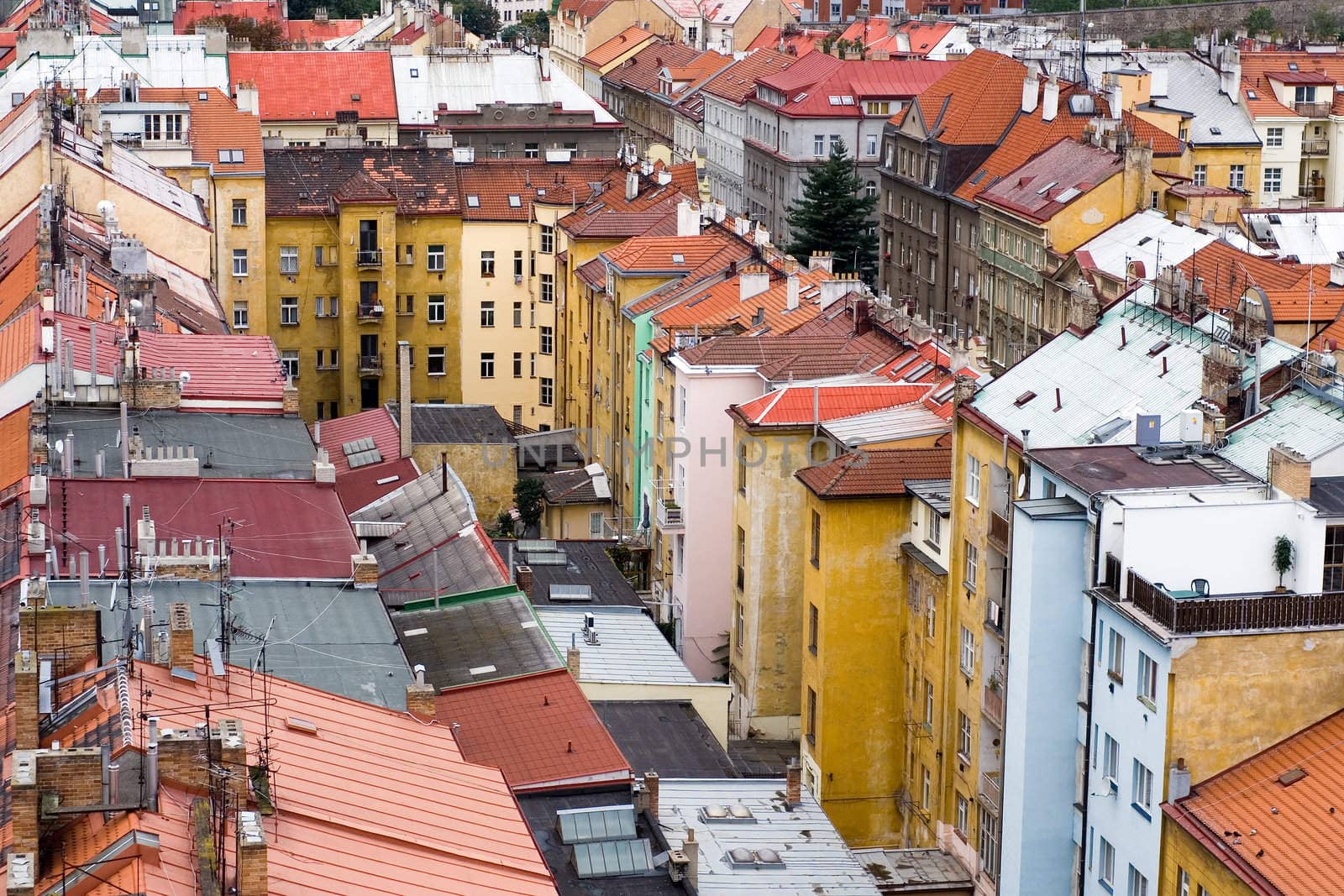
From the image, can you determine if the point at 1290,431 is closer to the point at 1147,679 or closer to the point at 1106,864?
the point at 1147,679

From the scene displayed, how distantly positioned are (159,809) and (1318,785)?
20.6 metres

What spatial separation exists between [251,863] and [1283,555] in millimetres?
21976

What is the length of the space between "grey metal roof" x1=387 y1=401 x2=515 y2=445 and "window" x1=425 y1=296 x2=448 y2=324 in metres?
10.7

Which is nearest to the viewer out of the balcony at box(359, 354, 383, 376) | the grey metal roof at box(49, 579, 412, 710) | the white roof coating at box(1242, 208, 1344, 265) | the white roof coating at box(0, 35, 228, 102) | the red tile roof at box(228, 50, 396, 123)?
the grey metal roof at box(49, 579, 412, 710)

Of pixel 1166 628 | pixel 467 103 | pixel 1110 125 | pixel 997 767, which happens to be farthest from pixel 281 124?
pixel 1166 628

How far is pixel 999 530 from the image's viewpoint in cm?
4966

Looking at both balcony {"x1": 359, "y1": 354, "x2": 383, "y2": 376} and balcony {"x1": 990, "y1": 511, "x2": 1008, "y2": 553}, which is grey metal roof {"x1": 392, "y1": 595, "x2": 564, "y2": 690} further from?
balcony {"x1": 359, "y1": 354, "x2": 383, "y2": 376}

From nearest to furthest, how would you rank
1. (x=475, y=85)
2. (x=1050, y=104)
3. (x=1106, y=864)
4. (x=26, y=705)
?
(x=26, y=705), (x=1106, y=864), (x=1050, y=104), (x=475, y=85)

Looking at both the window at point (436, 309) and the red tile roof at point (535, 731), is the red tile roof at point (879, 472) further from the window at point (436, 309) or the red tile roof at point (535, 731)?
the window at point (436, 309)

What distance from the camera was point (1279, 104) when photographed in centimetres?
12988

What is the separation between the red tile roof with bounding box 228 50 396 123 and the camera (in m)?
125

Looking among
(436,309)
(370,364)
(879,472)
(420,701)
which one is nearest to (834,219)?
(436,309)

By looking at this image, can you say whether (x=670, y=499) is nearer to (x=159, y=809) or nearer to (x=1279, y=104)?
(x=159, y=809)

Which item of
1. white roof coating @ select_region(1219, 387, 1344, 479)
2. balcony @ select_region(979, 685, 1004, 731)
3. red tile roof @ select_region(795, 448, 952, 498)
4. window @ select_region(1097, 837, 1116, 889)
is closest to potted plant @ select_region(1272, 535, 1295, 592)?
white roof coating @ select_region(1219, 387, 1344, 479)
